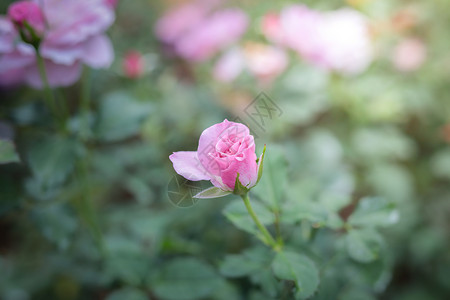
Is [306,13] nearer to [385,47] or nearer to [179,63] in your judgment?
[385,47]

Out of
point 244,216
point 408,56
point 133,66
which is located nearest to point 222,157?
point 244,216

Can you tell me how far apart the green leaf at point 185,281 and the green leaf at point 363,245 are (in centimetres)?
25

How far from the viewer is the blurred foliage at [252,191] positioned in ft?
1.99

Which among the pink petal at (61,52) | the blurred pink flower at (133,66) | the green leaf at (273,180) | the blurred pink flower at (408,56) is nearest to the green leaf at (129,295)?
the green leaf at (273,180)

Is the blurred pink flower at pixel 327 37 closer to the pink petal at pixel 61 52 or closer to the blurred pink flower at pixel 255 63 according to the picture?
the blurred pink flower at pixel 255 63

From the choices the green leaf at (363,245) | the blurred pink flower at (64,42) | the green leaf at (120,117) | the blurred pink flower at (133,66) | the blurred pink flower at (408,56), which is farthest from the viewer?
the blurred pink flower at (408,56)

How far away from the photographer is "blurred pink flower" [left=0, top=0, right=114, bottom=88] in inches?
26.3

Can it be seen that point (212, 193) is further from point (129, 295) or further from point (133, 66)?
point (133, 66)

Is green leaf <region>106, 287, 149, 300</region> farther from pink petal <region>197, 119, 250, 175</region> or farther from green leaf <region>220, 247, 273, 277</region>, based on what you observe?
pink petal <region>197, 119, 250, 175</region>

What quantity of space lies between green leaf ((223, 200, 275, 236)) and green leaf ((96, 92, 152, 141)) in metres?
0.33

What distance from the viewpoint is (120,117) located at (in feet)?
2.67

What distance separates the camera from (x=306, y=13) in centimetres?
111

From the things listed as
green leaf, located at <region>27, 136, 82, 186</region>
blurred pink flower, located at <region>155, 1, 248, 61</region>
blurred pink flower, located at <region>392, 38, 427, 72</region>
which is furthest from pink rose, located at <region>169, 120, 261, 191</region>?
blurred pink flower, located at <region>392, 38, 427, 72</region>

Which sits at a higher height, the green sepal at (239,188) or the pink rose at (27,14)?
the pink rose at (27,14)
